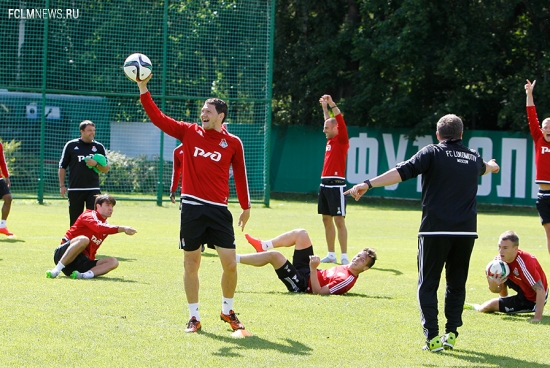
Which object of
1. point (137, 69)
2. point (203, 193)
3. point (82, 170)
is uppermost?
point (137, 69)

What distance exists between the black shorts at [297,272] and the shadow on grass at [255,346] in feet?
8.78

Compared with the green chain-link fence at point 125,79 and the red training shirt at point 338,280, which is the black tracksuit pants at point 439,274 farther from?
the green chain-link fence at point 125,79

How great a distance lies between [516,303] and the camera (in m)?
9.20

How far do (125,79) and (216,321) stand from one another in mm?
20340

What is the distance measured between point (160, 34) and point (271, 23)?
11.9 feet

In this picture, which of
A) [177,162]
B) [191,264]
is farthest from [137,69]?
[177,162]

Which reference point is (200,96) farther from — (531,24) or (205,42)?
(531,24)

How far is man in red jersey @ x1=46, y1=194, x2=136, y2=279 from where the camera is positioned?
35.1 feet

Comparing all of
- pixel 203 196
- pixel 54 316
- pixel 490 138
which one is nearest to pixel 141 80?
pixel 203 196

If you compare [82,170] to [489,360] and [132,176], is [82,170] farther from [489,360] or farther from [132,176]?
[132,176]

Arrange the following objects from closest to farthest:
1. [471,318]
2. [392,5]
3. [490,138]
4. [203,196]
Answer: [203,196], [471,318], [490,138], [392,5]

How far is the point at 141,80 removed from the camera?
304 inches

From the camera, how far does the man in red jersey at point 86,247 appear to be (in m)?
10.7

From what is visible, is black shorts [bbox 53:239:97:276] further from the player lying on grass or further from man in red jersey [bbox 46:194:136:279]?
the player lying on grass
